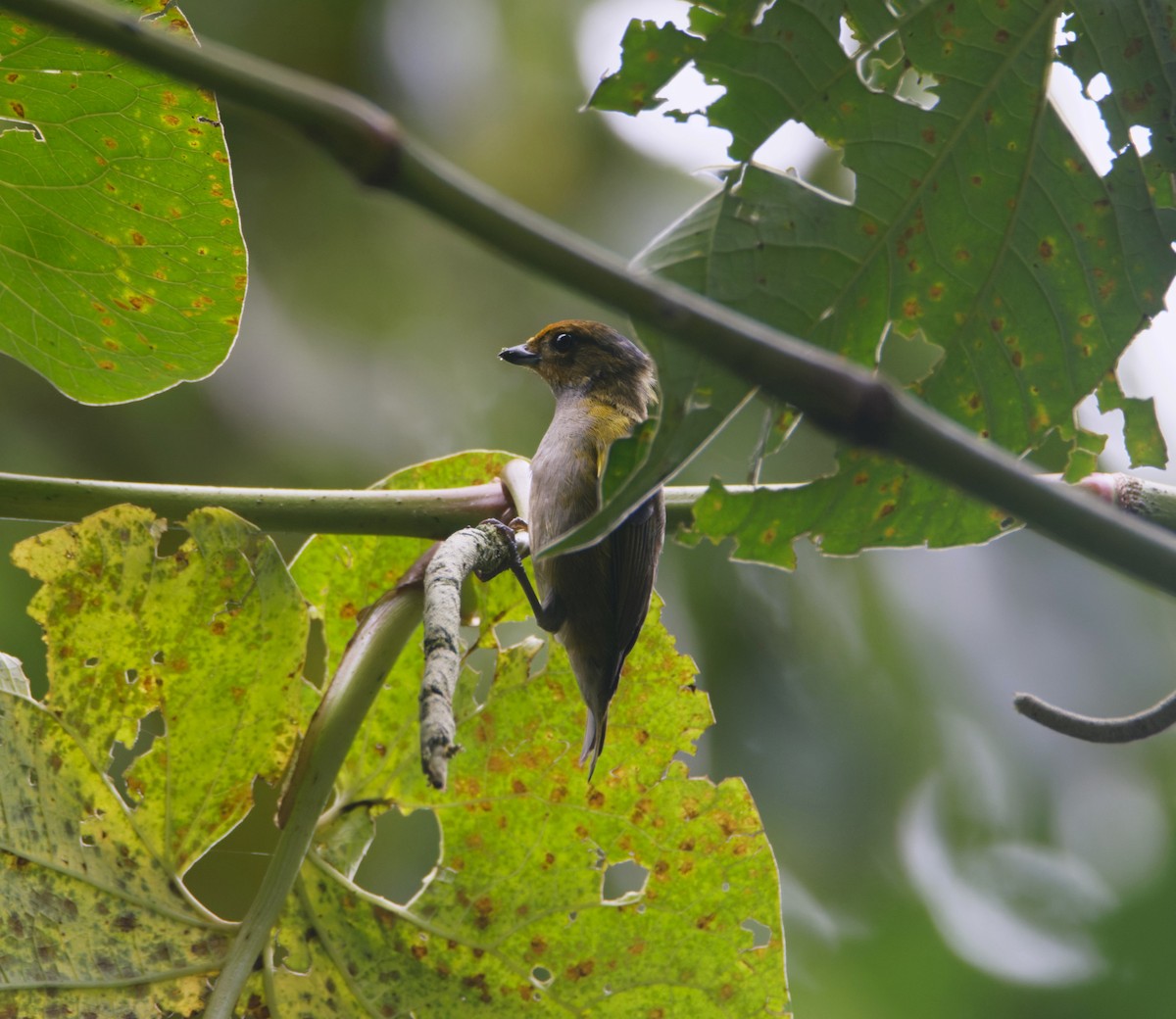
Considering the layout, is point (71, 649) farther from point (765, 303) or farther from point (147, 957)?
point (765, 303)

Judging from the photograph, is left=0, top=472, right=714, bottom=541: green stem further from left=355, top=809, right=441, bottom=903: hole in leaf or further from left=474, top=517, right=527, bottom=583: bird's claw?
left=355, top=809, right=441, bottom=903: hole in leaf

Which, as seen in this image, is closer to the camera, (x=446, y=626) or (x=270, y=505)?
(x=446, y=626)

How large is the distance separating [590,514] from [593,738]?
652mm

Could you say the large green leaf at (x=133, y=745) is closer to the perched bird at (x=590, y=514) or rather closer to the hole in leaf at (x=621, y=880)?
the perched bird at (x=590, y=514)

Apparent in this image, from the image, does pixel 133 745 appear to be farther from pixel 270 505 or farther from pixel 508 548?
pixel 508 548

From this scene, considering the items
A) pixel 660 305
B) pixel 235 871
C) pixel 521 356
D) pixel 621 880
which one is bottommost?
pixel 660 305

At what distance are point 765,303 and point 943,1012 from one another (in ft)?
12.2

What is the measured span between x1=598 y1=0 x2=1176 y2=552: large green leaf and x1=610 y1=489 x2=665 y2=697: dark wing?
0.66 meters

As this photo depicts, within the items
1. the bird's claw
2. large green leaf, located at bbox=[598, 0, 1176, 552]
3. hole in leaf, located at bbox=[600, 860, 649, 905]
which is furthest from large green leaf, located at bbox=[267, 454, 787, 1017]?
hole in leaf, located at bbox=[600, 860, 649, 905]

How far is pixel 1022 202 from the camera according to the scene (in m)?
1.67

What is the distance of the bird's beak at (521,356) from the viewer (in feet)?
10.0

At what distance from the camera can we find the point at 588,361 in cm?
310

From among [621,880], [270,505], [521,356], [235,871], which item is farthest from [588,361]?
[621,880]

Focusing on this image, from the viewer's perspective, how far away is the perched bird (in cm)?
220
